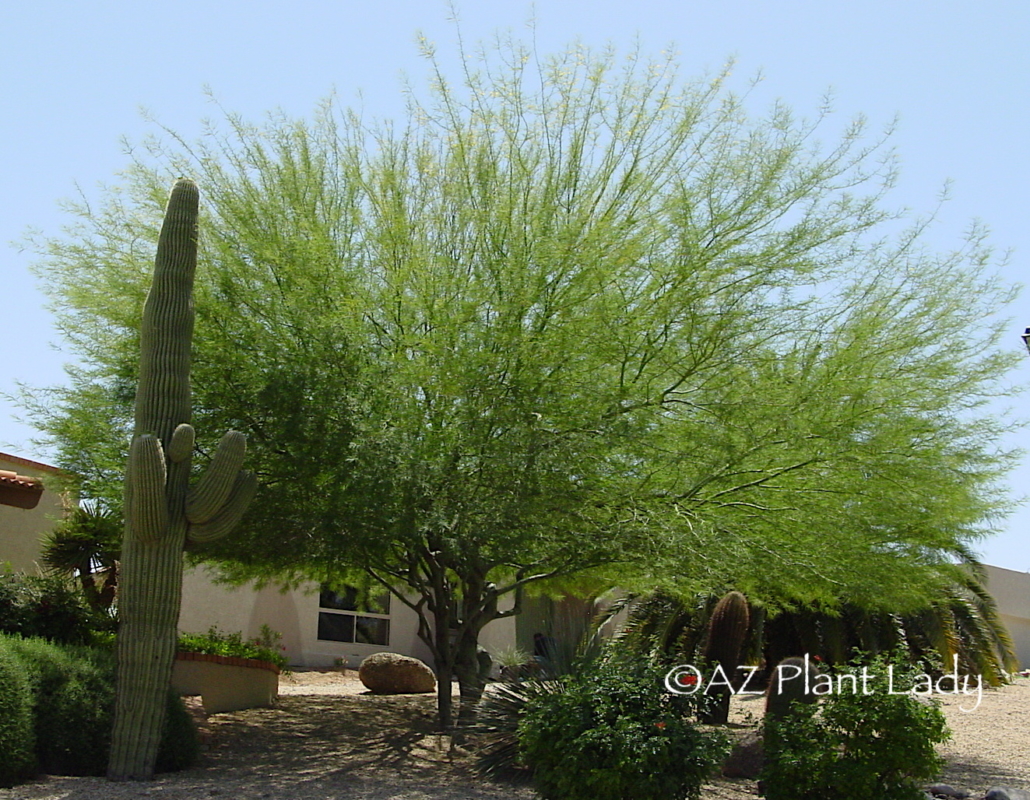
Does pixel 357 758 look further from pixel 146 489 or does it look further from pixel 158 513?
pixel 146 489

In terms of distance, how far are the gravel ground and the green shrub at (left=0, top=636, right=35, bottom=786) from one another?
187 mm

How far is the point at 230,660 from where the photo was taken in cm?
1425

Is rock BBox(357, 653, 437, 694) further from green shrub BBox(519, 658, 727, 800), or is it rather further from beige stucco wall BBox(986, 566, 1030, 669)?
beige stucco wall BBox(986, 566, 1030, 669)

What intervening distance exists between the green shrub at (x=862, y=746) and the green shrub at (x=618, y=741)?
24.4 inches

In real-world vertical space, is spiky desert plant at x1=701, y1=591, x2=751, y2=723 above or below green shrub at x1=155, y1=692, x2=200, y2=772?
above

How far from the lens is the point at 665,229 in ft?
32.3

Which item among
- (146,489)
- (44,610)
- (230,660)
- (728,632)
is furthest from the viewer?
(230,660)

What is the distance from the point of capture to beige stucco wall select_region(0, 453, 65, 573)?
16.4m

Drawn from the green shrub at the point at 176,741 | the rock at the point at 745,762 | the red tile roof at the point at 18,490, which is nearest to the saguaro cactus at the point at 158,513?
the green shrub at the point at 176,741

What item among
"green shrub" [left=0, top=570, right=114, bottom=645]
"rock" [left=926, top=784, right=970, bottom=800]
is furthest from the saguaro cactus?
"rock" [left=926, top=784, right=970, bottom=800]

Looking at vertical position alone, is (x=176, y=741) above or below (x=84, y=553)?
below

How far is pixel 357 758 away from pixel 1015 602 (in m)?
23.4

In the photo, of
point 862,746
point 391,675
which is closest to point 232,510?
point 862,746

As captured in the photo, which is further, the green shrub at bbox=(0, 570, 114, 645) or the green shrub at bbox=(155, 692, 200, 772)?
the green shrub at bbox=(0, 570, 114, 645)
